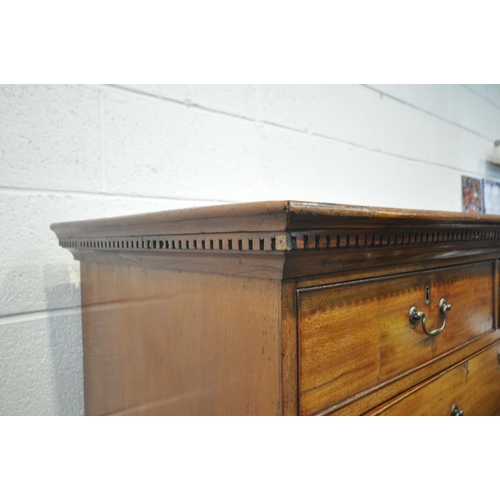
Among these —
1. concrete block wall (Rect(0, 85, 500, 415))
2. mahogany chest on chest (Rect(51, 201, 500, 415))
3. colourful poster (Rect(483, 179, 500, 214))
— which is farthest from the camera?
colourful poster (Rect(483, 179, 500, 214))

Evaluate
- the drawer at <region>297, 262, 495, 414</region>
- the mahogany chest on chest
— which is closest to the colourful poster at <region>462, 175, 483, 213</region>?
the mahogany chest on chest

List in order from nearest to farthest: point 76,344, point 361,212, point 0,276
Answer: point 361,212, point 0,276, point 76,344

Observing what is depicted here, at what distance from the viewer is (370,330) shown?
1.67 ft

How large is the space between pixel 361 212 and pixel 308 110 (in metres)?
1.02

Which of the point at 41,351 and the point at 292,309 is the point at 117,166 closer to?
the point at 41,351

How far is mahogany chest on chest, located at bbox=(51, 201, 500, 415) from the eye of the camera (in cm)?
41

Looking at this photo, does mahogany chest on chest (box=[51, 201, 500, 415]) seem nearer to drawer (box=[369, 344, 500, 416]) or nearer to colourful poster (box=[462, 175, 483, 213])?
drawer (box=[369, 344, 500, 416])

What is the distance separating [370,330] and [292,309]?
5.9 inches

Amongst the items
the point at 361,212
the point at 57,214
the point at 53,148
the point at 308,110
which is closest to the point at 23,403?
the point at 57,214

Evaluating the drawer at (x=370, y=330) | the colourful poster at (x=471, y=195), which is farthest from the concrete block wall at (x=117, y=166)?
the colourful poster at (x=471, y=195)

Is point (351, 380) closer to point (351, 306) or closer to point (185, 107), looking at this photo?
point (351, 306)

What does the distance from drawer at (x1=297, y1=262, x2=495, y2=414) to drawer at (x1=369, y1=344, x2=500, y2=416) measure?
1.6 inches

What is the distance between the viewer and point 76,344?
0.89 m
